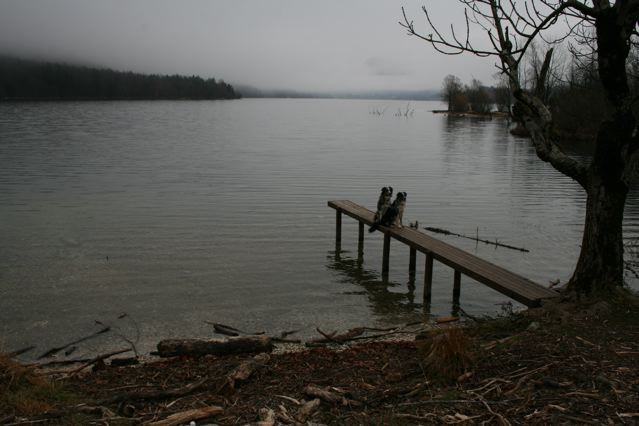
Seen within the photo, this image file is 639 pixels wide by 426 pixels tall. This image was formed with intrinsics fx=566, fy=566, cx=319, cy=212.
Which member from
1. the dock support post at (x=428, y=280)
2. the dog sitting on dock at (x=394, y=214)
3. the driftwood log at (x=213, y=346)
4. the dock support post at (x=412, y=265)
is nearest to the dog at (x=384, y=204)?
Answer: the dog sitting on dock at (x=394, y=214)

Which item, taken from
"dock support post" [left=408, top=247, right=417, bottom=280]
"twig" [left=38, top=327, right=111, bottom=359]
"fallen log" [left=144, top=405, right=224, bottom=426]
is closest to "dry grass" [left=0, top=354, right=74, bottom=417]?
"fallen log" [left=144, top=405, right=224, bottom=426]

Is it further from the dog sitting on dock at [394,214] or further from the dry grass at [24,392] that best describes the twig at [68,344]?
the dog sitting on dock at [394,214]

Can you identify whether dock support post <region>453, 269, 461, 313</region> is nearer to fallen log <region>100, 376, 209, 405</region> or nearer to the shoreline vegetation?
the shoreline vegetation

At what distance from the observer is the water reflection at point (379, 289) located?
11391 millimetres

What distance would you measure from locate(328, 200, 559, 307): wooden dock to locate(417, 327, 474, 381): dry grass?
262 cm

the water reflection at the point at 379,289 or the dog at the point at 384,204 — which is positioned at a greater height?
the dog at the point at 384,204

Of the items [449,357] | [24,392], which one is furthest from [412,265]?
[24,392]

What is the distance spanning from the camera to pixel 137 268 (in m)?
13.7

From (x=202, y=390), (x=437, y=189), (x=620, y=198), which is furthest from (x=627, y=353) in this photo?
(x=437, y=189)

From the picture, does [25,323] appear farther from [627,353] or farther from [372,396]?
[627,353]

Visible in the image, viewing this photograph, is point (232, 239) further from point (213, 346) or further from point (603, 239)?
point (603, 239)

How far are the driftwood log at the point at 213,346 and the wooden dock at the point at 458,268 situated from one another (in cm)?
393

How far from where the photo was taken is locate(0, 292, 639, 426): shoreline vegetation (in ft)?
17.4

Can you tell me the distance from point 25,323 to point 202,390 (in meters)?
5.60
